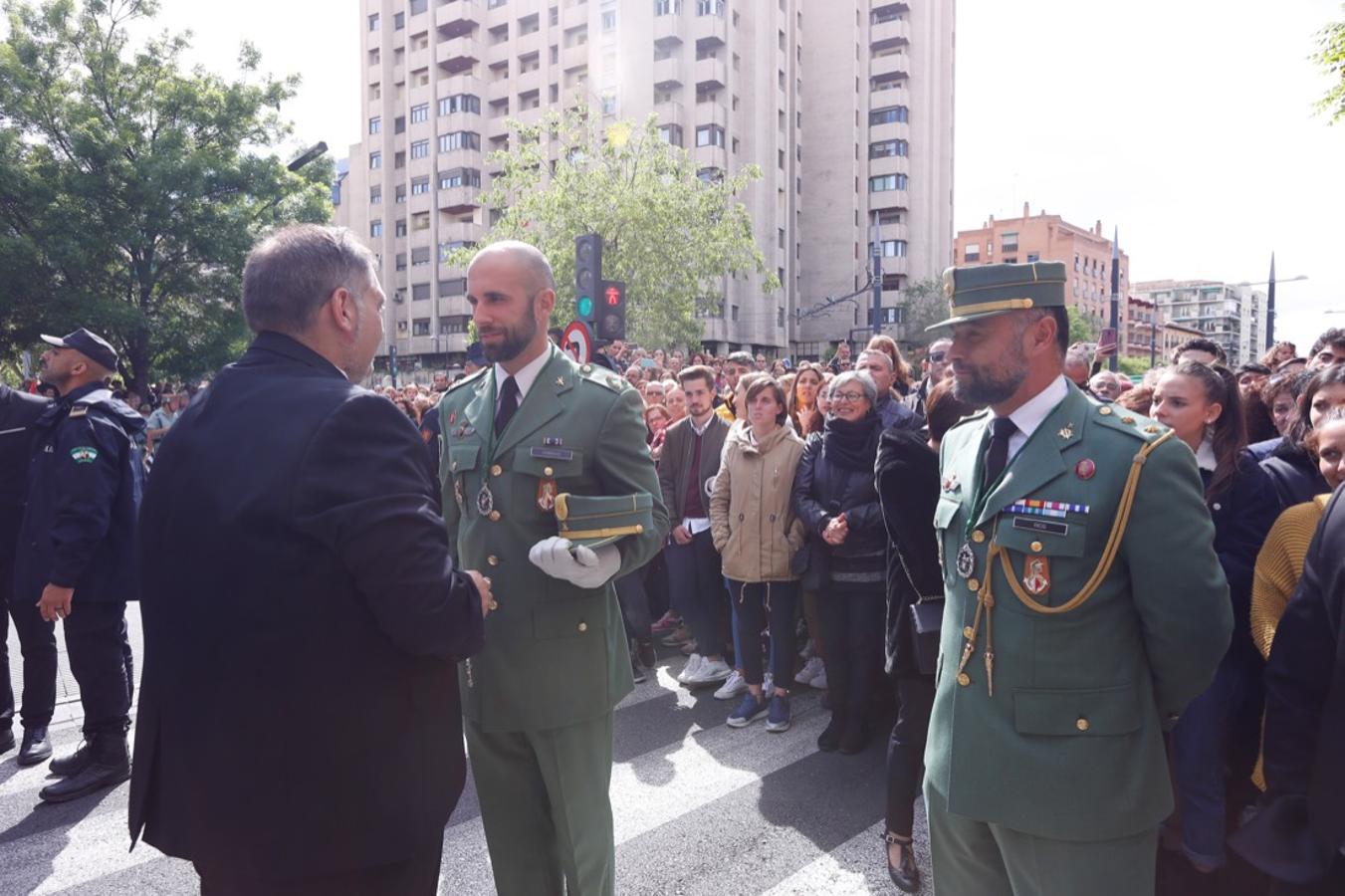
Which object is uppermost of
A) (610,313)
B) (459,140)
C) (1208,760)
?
(459,140)

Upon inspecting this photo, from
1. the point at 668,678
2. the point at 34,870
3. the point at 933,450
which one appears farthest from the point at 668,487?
the point at 34,870

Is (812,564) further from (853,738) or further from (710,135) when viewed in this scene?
(710,135)

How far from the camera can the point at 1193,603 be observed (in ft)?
6.79

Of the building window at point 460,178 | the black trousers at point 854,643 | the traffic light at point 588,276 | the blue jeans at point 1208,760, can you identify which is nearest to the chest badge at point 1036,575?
the blue jeans at point 1208,760

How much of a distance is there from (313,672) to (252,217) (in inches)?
978

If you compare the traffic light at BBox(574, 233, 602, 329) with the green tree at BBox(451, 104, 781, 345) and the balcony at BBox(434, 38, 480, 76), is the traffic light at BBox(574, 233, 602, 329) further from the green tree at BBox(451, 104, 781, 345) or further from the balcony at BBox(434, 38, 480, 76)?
the balcony at BBox(434, 38, 480, 76)

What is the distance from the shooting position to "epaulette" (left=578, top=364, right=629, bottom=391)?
2.97m

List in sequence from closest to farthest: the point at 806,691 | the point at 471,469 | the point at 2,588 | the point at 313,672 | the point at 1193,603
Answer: the point at 313,672 < the point at 1193,603 < the point at 471,469 < the point at 2,588 < the point at 806,691

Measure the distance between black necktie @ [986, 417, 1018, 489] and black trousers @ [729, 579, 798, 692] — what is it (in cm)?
335

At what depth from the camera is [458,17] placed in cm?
5688

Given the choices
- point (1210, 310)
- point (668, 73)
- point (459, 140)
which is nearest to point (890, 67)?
point (668, 73)

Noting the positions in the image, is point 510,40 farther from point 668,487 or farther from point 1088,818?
point 1088,818

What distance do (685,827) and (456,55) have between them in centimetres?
6157

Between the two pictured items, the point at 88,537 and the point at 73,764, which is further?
the point at 73,764
